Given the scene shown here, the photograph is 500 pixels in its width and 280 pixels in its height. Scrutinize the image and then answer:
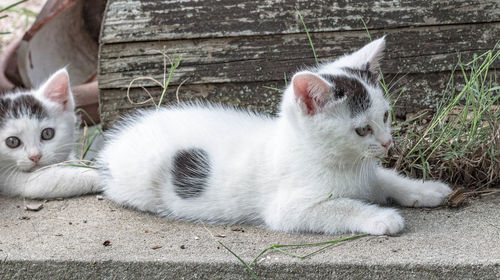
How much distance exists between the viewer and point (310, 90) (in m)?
2.39

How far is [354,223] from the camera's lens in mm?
2494

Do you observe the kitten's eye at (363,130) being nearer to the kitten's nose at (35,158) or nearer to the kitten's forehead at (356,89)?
the kitten's forehead at (356,89)

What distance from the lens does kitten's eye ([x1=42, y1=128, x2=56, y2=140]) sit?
137 inches

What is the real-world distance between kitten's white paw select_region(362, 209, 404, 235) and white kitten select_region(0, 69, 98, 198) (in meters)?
1.53

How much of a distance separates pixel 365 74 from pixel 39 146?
185 cm

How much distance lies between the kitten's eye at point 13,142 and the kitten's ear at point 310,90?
1.75 metres

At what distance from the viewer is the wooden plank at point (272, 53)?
3406mm

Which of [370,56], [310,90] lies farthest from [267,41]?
[310,90]

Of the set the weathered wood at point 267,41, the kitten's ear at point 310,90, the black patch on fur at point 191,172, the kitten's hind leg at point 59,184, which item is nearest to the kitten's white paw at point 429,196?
the kitten's ear at point 310,90

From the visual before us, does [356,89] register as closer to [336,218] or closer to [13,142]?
[336,218]

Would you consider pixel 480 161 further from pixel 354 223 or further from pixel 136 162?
pixel 136 162

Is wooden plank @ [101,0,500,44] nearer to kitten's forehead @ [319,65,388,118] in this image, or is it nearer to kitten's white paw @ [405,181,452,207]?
kitten's forehead @ [319,65,388,118]

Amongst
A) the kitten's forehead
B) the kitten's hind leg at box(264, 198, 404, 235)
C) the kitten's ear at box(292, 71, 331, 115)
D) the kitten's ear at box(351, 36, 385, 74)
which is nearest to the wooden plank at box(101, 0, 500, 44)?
the kitten's ear at box(351, 36, 385, 74)

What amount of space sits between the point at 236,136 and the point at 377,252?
2.98 feet
